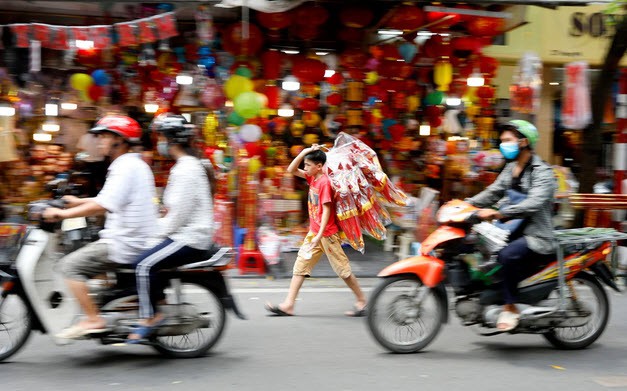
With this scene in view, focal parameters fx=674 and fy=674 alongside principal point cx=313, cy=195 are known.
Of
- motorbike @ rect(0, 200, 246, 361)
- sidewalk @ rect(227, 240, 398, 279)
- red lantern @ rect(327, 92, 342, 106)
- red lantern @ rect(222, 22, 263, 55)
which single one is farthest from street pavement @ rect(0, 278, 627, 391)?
red lantern @ rect(222, 22, 263, 55)

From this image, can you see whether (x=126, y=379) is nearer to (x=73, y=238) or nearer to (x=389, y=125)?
(x=73, y=238)

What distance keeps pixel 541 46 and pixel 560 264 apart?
Result: 1017 cm

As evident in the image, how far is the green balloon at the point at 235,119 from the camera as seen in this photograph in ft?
34.6

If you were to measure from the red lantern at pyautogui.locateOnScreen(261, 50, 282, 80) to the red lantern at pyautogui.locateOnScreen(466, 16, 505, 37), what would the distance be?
3246 millimetres

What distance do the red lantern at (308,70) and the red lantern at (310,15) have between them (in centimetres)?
63

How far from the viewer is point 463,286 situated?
539cm

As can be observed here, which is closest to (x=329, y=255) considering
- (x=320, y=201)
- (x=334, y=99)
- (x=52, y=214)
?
(x=320, y=201)

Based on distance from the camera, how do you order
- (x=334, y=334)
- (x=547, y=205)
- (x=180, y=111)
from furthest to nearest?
(x=180, y=111) < (x=334, y=334) < (x=547, y=205)

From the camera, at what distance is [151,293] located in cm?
495

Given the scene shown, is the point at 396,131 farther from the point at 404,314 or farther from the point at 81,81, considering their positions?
the point at 404,314

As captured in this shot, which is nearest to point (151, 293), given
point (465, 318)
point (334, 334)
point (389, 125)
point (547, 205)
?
point (334, 334)

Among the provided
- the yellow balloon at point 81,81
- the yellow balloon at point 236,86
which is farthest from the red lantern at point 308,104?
the yellow balloon at point 81,81

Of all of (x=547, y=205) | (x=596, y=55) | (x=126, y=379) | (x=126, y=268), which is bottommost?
(x=126, y=379)

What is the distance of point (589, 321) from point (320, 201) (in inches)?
103
